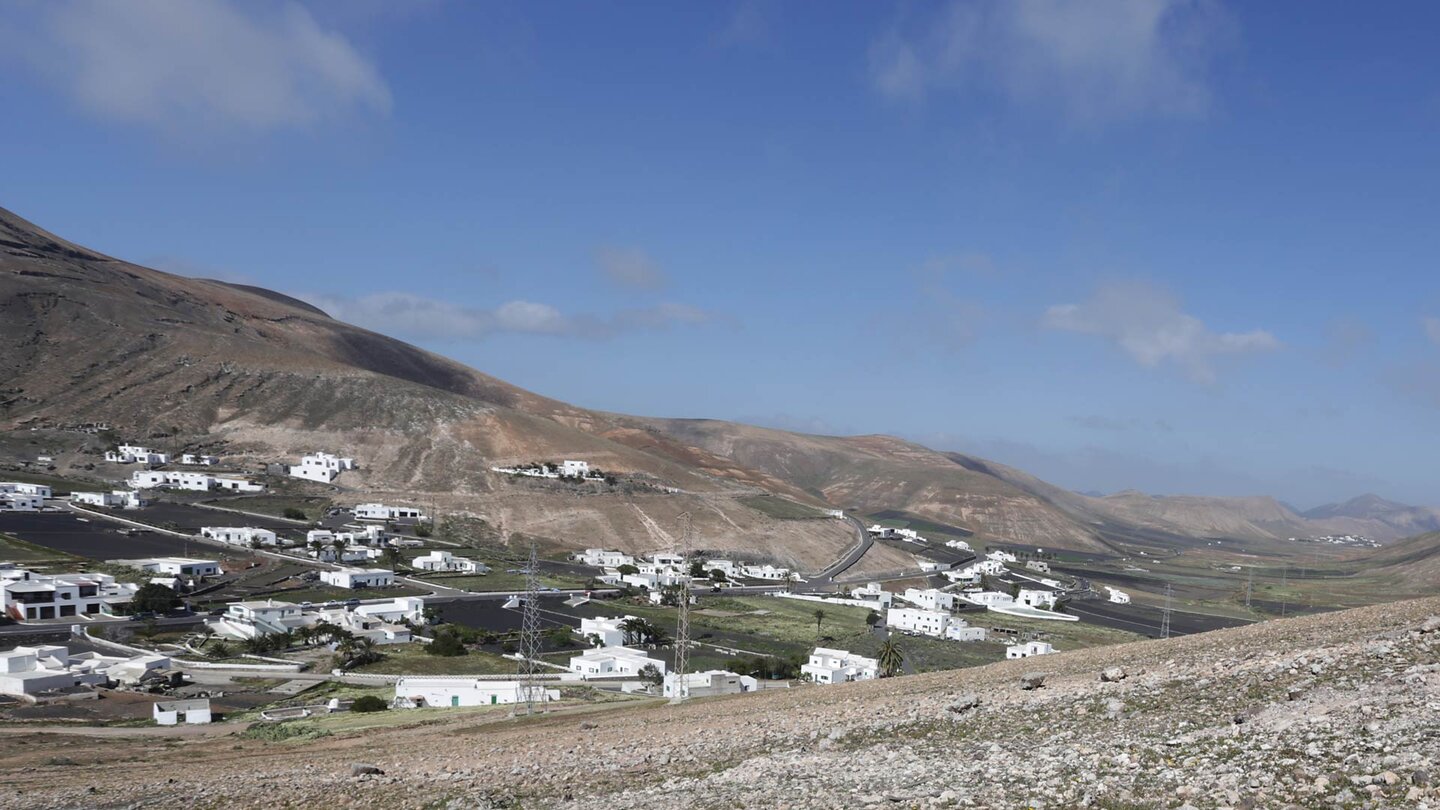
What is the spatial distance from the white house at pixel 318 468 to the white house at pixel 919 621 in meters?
81.1

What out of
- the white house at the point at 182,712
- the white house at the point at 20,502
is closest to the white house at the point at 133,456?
the white house at the point at 20,502

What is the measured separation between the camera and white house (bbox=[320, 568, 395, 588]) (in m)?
82.0

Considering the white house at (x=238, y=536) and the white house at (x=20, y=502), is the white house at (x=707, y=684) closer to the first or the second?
the white house at (x=238, y=536)

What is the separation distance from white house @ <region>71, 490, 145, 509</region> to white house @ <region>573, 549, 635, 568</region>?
49.3 m

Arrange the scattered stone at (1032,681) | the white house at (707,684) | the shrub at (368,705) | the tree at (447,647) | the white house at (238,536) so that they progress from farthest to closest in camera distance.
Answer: the white house at (238,536)
the tree at (447,647)
the white house at (707,684)
the shrub at (368,705)
the scattered stone at (1032,681)

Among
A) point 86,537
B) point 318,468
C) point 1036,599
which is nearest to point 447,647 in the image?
point 86,537

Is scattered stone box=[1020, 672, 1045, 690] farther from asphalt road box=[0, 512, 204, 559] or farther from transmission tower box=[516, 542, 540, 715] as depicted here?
asphalt road box=[0, 512, 204, 559]

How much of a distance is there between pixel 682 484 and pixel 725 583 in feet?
141

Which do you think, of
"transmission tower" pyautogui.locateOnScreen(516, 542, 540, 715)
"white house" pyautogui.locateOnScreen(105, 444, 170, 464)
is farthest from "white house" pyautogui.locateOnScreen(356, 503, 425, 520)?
"transmission tower" pyautogui.locateOnScreen(516, 542, 540, 715)

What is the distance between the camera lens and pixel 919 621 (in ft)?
293

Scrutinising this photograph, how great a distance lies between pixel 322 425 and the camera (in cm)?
14300

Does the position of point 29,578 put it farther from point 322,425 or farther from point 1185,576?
point 1185,576

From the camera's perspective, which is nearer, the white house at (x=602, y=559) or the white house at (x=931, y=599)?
the white house at (x=931, y=599)

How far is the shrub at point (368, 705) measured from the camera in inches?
1634
